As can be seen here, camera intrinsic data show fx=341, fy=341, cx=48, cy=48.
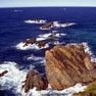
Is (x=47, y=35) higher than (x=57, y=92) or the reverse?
the reverse

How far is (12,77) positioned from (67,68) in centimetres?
1267

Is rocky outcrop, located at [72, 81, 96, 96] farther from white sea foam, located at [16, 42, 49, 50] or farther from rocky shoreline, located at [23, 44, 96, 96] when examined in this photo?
white sea foam, located at [16, 42, 49, 50]

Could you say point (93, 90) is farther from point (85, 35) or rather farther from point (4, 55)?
point (85, 35)

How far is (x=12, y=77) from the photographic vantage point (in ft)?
242

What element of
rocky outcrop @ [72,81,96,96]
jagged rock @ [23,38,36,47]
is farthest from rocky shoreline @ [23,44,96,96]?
jagged rock @ [23,38,36,47]

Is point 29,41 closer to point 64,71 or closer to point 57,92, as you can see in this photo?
point 64,71

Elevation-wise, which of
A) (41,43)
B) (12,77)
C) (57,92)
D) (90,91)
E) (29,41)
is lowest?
(29,41)

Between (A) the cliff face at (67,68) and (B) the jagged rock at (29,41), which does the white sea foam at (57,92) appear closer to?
(A) the cliff face at (67,68)

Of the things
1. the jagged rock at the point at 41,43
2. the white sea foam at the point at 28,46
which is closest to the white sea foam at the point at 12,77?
the white sea foam at the point at 28,46

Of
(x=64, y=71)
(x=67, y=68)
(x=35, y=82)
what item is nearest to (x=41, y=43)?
(x=67, y=68)

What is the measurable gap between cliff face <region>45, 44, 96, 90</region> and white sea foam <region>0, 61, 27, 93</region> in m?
6.39

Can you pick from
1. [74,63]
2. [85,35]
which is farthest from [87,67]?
[85,35]

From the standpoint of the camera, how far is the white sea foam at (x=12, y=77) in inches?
2702

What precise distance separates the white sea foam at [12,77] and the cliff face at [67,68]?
6386 millimetres
